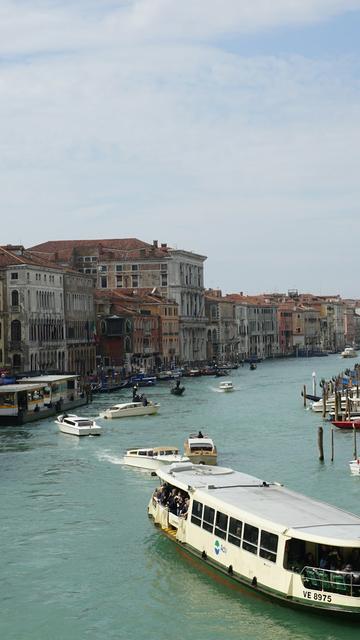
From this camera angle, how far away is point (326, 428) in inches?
1425

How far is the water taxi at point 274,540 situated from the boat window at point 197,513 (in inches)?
0.6

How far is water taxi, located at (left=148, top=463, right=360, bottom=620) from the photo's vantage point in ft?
45.5

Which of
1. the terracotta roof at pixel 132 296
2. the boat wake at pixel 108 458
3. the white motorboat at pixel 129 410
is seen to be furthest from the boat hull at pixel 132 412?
the terracotta roof at pixel 132 296

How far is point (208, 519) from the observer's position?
54.1 ft

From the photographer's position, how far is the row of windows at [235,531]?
1464 cm

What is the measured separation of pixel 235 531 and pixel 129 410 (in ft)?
82.6

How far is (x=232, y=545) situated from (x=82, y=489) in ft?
27.2

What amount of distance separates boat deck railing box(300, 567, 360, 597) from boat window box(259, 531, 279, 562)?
0.54 meters

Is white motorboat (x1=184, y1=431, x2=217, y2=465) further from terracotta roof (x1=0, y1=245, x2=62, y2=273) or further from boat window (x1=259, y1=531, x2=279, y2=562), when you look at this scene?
terracotta roof (x1=0, y1=245, x2=62, y2=273)

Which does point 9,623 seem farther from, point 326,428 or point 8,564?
point 326,428

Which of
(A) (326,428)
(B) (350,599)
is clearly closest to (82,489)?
(B) (350,599)

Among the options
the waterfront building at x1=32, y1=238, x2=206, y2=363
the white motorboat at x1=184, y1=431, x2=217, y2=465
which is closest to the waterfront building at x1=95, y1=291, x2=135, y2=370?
the waterfront building at x1=32, y1=238, x2=206, y2=363

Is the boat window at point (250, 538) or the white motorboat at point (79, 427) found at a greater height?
the white motorboat at point (79, 427)

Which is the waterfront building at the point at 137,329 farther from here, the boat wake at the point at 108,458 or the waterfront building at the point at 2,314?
the boat wake at the point at 108,458
